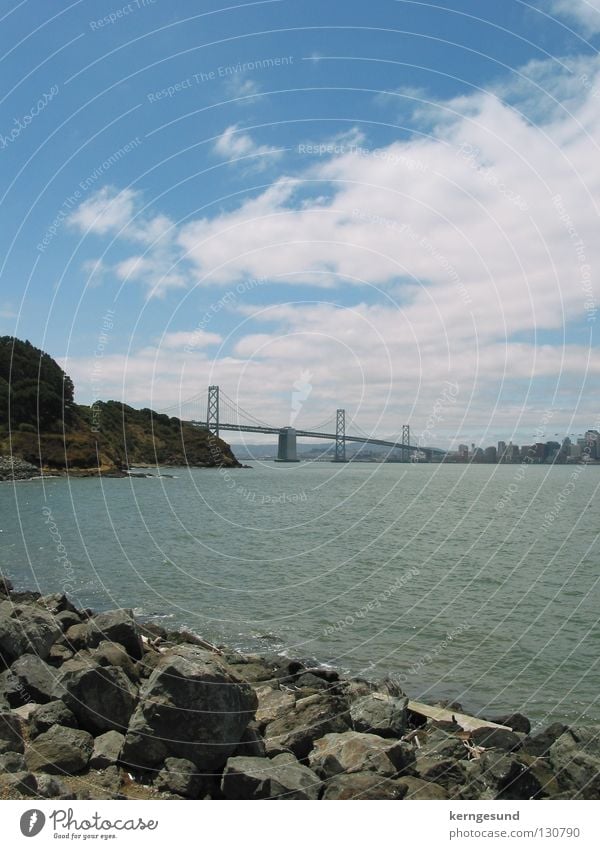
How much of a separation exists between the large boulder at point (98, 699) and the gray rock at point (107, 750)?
33 cm

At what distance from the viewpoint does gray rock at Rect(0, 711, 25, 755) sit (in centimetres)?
636

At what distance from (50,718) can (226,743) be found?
6.35ft

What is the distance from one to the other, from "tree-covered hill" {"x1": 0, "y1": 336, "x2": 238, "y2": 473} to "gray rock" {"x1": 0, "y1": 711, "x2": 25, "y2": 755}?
54711mm

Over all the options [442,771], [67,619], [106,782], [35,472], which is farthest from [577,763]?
[35,472]

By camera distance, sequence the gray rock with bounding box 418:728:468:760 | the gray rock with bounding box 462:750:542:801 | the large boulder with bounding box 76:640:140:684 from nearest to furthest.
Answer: the gray rock with bounding box 462:750:542:801, the gray rock with bounding box 418:728:468:760, the large boulder with bounding box 76:640:140:684

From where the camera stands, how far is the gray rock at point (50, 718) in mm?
7137

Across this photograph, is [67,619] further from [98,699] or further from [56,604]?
[98,699]

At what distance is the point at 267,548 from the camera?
98.6 feet

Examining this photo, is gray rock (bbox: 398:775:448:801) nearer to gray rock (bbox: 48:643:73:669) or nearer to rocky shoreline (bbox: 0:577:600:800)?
rocky shoreline (bbox: 0:577:600:800)

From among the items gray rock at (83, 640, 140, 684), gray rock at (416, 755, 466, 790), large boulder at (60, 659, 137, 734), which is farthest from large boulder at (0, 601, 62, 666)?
gray rock at (416, 755, 466, 790)

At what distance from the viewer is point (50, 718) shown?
718 centimetres

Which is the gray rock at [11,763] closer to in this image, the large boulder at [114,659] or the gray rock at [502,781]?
the large boulder at [114,659]

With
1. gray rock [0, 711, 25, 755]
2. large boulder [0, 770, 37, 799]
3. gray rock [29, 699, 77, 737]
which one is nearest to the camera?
large boulder [0, 770, 37, 799]
